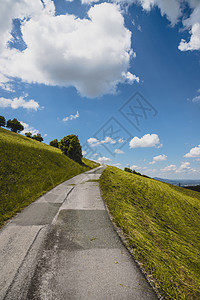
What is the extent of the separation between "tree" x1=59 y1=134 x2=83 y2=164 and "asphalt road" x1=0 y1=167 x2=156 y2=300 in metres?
38.6

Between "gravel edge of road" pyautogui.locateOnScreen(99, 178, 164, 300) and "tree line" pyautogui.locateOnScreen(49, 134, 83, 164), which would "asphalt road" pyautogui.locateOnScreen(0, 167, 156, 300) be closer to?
"gravel edge of road" pyautogui.locateOnScreen(99, 178, 164, 300)

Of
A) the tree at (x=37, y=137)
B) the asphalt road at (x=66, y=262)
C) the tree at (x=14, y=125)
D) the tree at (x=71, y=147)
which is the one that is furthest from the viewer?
the tree at (x=37, y=137)

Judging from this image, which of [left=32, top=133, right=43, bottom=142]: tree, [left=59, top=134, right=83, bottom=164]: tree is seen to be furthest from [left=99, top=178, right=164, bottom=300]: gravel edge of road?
[left=32, top=133, right=43, bottom=142]: tree

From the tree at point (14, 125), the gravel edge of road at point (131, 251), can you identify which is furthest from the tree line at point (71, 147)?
the tree at point (14, 125)

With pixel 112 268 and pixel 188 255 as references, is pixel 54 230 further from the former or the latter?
pixel 188 255

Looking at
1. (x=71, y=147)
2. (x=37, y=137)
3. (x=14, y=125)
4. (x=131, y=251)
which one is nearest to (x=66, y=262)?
(x=131, y=251)

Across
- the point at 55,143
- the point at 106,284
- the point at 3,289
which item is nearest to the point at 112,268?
the point at 106,284

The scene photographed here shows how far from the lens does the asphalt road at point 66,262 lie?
277 centimetres

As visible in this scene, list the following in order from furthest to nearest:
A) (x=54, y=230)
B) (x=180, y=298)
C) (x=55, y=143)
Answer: (x=55, y=143) < (x=54, y=230) < (x=180, y=298)

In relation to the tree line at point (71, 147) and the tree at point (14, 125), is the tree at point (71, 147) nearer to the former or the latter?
the tree line at point (71, 147)

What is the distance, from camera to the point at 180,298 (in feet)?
8.73

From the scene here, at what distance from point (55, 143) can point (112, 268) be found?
291 ft

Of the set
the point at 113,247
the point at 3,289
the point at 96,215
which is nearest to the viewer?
the point at 3,289

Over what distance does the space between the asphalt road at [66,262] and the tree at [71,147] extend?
38553mm
